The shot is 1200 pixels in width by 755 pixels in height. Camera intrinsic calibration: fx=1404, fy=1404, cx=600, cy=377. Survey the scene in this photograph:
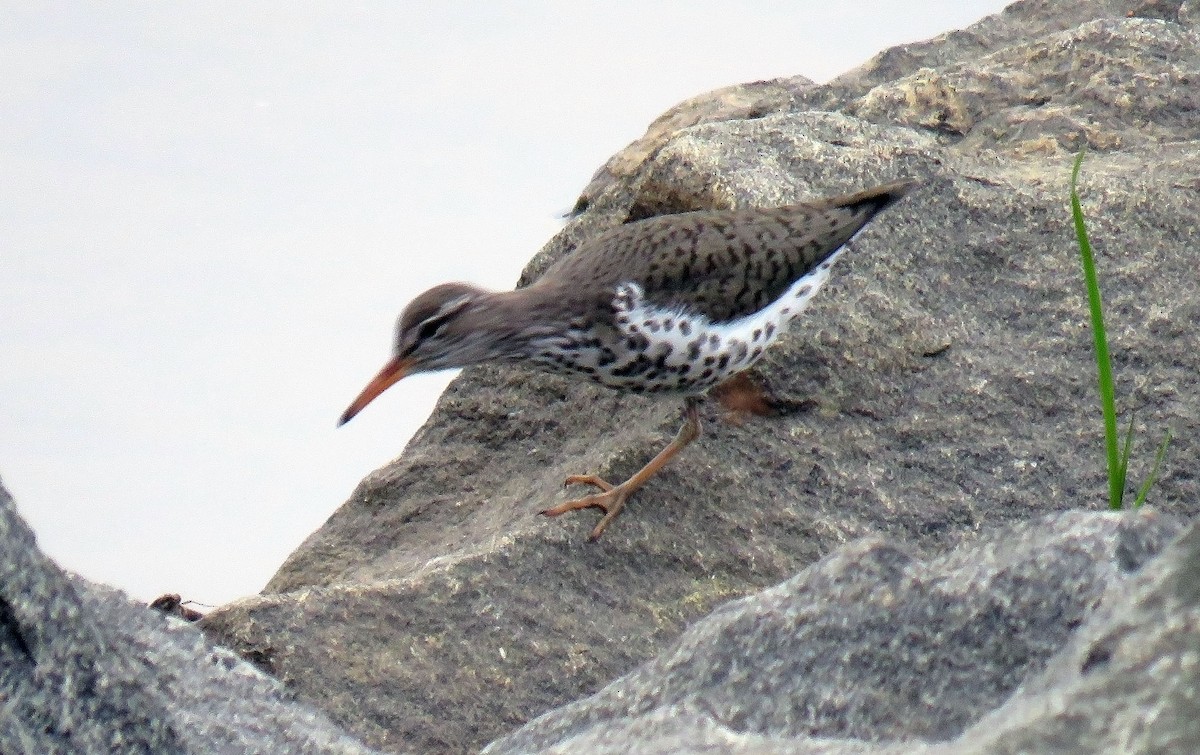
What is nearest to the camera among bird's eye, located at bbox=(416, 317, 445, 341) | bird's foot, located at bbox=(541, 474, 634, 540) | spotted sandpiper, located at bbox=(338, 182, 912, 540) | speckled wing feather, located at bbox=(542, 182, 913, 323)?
bird's foot, located at bbox=(541, 474, 634, 540)

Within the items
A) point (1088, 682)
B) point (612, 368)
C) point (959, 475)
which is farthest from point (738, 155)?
point (1088, 682)

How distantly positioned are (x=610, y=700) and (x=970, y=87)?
461 centimetres

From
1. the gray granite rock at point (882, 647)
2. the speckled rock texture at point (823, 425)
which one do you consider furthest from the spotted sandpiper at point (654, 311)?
the gray granite rock at point (882, 647)

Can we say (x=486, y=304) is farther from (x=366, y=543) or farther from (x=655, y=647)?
(x=655, y=647)

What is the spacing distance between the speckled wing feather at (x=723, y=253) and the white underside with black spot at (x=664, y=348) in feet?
0.16

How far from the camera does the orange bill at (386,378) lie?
504 cm

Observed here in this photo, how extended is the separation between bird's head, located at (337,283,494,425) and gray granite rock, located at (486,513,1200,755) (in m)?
2.55

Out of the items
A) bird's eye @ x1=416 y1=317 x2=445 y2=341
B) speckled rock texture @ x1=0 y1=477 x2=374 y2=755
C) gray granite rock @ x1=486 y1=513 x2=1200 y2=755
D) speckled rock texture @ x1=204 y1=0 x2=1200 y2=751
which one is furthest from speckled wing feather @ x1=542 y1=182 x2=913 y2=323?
speckled rock texture @ x1=0 y1=477 x2=374 y2=755

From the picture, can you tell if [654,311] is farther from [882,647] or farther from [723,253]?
[882,647]

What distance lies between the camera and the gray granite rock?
2.36 m

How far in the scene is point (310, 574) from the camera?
538 cm

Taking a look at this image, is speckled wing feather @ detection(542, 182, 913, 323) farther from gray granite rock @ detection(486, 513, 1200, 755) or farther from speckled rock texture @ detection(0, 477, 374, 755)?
speckled rock texture @ detection(0, 477, 374, 755)

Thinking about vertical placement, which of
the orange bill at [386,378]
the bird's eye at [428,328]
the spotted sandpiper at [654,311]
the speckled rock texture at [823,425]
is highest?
the bird's eye at [428,328]

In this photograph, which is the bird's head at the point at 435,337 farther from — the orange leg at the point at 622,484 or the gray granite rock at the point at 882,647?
the gray granite rock at the point at 882,647
